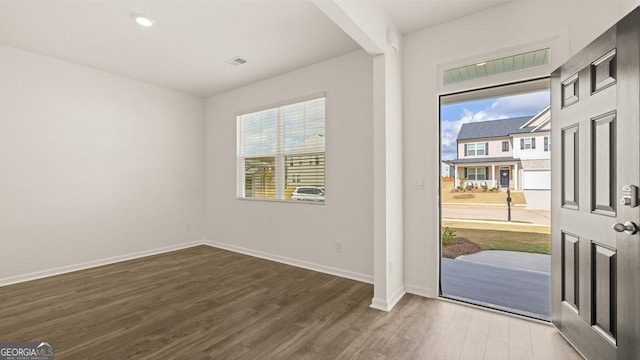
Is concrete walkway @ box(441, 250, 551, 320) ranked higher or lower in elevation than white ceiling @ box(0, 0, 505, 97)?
lower

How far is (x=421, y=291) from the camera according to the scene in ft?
9.82

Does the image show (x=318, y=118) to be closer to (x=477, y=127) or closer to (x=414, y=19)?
(x=414, y=19)

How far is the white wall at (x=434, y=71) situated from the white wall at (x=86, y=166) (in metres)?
4.07

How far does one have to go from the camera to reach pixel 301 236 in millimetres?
4047

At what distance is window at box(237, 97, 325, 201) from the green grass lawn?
3636 mm

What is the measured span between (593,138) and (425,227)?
152cm

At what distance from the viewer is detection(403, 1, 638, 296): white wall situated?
239 cm

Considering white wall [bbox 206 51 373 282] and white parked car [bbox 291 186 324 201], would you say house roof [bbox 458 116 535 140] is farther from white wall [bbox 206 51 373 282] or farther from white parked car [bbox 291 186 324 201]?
white parked car [bbox 291 186 324 201]

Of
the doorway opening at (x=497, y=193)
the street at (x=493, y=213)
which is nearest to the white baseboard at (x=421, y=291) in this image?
the doorway opening at (x=497, y=193)

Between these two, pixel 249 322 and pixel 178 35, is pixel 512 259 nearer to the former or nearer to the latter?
pixel 249 322

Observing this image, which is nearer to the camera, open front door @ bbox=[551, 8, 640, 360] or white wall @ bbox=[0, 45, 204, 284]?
open front door @ bbox=[551, 8, 640, 360]

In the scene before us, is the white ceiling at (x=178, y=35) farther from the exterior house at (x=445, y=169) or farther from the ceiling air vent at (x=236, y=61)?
the exterior house at (x=445, y=169)

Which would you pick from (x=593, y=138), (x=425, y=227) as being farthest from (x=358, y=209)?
(x=593, y=138)

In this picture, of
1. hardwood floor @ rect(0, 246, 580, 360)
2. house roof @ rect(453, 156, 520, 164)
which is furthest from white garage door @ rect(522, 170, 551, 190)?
hardwood floor @ rect(0, 246, 580, 360)
